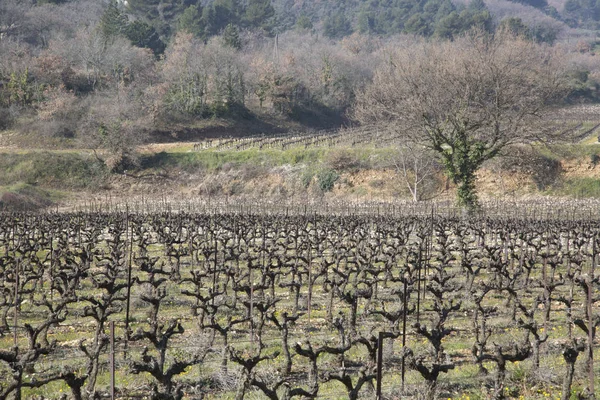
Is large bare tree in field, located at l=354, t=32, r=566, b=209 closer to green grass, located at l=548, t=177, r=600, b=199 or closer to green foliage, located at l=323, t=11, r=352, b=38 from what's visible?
green grass, located at l=548, t=177, r=600, b=199

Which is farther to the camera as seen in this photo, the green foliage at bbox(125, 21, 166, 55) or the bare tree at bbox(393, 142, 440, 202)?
the green foliage at bbox(125, 21, 166, 55)

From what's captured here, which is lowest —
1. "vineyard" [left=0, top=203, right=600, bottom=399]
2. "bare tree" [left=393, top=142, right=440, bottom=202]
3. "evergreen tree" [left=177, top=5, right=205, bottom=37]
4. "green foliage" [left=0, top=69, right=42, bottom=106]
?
"vineyard" [left=0, top=203, right=600, bottom=399]

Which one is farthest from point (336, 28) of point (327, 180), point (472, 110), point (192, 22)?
point (472, 110)

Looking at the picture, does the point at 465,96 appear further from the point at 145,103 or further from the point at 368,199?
the point at 145,103

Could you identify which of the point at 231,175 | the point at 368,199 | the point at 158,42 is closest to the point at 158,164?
the point at 231,175

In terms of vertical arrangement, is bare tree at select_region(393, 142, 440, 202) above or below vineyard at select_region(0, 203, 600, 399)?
above

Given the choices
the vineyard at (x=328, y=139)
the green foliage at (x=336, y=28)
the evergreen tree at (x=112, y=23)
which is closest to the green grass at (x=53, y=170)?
the vineyard at (x=328, y=139)

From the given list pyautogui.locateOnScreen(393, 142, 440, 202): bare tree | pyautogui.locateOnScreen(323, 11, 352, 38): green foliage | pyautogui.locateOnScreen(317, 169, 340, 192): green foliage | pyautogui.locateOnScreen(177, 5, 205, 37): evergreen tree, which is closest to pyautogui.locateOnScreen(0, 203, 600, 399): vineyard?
pyautogui.locateOnScreen(393, 142, 440, 202): bare tree

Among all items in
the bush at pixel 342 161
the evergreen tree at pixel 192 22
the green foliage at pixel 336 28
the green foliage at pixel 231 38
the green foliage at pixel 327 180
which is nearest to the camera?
the green foliage at pixel 327 180

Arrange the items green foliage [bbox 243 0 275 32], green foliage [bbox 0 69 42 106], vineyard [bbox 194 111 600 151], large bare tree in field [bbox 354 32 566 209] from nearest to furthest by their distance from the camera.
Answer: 1. large bare tree in field [bbox 354 32 566 209]
2. vineyard [bbox 194 111 600 151]
3. green foliage [bbox 0 69 42 106]
4. green foliage [bbox 243 0 275 32]

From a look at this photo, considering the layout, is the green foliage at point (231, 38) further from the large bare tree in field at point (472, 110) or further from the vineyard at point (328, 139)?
the large bare tree in field at point (472, 110)

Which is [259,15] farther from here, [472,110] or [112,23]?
[472,110]

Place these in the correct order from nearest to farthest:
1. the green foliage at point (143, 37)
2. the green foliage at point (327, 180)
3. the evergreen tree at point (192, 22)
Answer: the green foliage at point (327, 180), the green foliage at point (143, 37), the evergreen tree at point (192, 22)

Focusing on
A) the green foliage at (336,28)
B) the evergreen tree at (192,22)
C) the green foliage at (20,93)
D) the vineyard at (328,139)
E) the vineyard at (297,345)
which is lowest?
the vineyard at (297,345)
